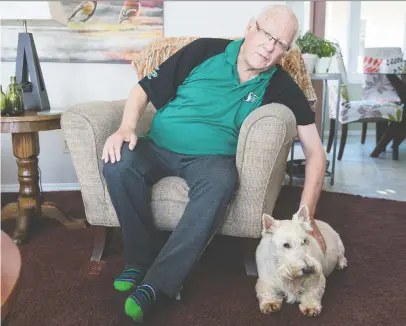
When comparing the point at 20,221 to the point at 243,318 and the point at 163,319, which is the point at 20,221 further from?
the point at 243,318

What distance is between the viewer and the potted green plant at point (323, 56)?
2.86 m

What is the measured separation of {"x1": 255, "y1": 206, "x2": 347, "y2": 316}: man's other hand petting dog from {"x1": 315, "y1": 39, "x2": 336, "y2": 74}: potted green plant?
5.70ft

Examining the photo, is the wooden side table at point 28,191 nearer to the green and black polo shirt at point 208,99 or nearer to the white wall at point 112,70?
the green and black polo shirt at point 208,99

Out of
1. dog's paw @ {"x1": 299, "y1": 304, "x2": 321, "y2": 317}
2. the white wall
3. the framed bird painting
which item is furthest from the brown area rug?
the framed bird painting

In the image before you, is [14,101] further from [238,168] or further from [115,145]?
[238,168]

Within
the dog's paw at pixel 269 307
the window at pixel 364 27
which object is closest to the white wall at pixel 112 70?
the dog's paw at pixel 269 307

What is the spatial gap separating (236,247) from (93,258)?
575mm

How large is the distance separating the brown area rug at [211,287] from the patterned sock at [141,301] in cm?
5

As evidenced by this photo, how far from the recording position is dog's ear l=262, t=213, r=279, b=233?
1.32 metres

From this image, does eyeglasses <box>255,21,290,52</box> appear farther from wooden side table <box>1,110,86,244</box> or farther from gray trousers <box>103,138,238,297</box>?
wooden side table <box>1,110,86,244</box>

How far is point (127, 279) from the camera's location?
1.46 m

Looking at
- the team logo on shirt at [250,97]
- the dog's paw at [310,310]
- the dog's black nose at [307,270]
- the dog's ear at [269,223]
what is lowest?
the dog's paw at [310,310]

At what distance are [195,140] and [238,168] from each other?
19 centimetres

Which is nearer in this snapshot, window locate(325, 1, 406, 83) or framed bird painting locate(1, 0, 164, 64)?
framed bird painting locate(1, 0, 164, 64)
